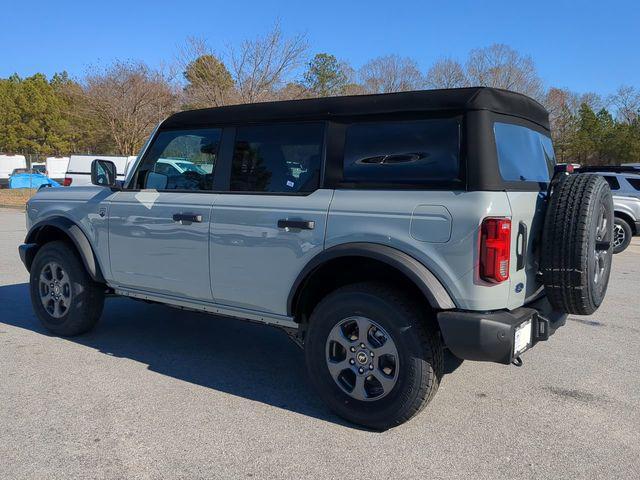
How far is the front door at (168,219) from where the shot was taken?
4.36 m

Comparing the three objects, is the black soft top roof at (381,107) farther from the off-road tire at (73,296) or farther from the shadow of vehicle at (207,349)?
the shadow of vehicle at (207,349)

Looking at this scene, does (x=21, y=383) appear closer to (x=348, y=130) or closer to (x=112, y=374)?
(x=112, y=374)

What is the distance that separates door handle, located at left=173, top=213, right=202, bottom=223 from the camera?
4.30 meters

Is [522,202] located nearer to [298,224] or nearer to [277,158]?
→ [298,224]

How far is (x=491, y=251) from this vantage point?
316 centimetres

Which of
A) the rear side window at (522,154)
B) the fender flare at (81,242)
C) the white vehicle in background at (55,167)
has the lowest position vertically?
the fender flare at (81,242)

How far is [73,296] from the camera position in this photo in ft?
17.2

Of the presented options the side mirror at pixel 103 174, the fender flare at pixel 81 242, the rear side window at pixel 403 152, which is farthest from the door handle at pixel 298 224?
the fender flare at pixel 81 242

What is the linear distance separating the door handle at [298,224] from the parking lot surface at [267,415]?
48.3 inches

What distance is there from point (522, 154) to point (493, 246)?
956 millimetres

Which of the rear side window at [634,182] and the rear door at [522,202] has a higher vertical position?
the rear side window at [634,182]

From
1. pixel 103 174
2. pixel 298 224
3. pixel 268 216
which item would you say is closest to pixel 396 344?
pixel 298 224

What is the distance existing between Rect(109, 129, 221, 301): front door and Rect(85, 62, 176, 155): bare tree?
27.2 meters

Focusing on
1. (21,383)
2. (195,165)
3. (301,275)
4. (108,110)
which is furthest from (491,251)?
(108,110)
